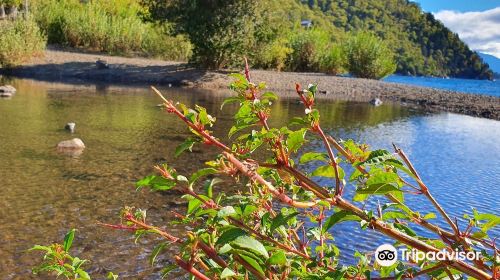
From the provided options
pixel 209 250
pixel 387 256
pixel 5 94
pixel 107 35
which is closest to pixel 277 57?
pixel 107 35

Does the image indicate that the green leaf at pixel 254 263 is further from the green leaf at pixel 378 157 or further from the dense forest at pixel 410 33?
the dense forest at pixel 410 33

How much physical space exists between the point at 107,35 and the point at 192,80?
1365 centimetres

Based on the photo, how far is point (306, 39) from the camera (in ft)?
144

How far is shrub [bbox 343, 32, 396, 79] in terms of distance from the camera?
137 ft

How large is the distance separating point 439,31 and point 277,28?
146 meters

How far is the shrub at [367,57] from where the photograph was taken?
137ft

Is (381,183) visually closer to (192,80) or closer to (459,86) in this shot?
(192,80)

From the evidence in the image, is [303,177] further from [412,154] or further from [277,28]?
[277,28]

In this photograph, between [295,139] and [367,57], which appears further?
[367,57]

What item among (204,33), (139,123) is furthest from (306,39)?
(139,123)

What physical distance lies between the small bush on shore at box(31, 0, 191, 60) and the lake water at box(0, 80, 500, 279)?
18521 mm

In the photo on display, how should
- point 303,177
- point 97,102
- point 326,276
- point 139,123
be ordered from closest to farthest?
point 303,177 < point 326,276 < point 139,123 < point 97,102

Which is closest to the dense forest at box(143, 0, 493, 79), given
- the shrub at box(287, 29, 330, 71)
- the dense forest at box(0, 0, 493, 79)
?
the shrub at box(287, 29, 330, 71)

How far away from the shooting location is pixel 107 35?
135 ft
